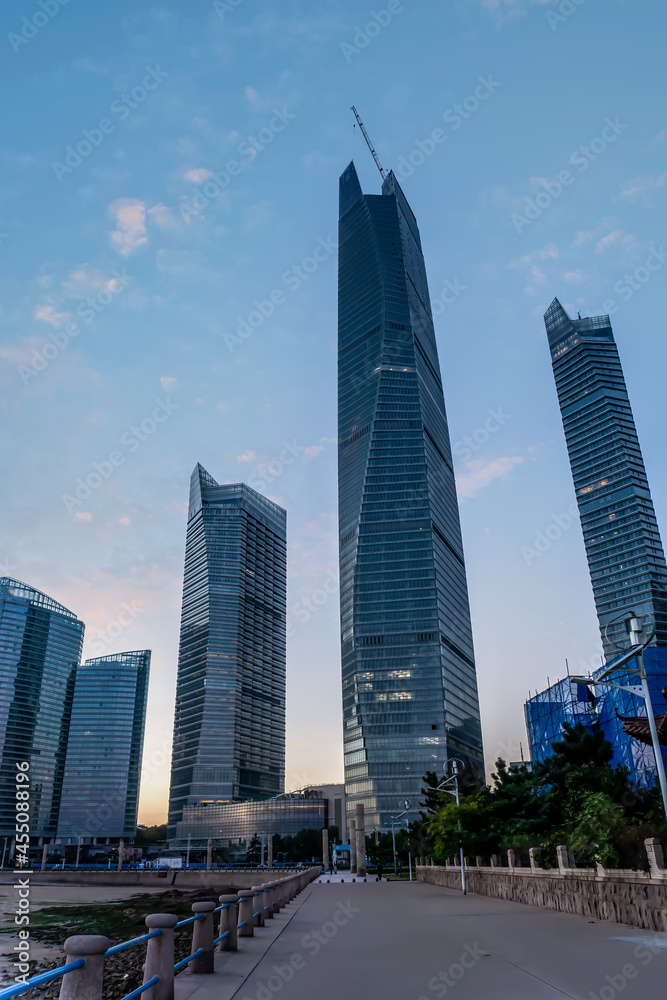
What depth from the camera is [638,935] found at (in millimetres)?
17062

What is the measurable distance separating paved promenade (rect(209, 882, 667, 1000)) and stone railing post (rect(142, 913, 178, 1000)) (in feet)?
2.13

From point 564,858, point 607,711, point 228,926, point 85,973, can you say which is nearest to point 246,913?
point 228,926

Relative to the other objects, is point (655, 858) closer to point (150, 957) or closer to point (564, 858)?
point (564, 858)

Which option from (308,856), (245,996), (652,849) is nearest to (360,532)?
(308,856)

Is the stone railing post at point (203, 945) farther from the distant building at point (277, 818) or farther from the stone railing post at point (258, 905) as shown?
the distant building at point (277, 818)

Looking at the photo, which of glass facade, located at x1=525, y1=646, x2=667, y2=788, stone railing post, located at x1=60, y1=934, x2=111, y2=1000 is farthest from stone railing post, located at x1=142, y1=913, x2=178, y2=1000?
glass facade, located at x1=525, y1=646, x2=667, y2=788

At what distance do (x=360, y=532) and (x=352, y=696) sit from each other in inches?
1580

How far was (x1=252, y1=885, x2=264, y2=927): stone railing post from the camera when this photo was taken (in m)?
18.4

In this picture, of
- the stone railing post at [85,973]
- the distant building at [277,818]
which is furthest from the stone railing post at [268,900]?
the distant building at [277,818]

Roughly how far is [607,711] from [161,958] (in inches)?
3274

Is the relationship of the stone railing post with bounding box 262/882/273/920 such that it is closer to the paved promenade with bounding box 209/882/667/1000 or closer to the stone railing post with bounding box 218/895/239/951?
the paved promenade with bounding box 209/882/667/1000

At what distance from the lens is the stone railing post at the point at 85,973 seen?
20.7 feet

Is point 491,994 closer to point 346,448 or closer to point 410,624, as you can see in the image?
point 410,624

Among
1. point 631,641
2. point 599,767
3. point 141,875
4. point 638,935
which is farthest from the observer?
point 141,875
